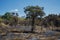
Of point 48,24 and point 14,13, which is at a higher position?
point 14,13

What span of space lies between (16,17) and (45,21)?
8.91 meters

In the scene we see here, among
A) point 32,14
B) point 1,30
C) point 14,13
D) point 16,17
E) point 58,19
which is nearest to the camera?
point 1,30

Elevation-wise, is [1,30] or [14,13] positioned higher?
[14,13]

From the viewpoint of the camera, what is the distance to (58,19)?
49.5m

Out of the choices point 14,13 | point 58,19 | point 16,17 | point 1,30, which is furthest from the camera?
point 14,13

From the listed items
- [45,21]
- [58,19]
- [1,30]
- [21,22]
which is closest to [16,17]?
[21,22]

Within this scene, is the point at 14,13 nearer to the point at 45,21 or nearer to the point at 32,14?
the point at 45,21

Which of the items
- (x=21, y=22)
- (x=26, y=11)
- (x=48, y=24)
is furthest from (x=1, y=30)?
(x=21, y=22)

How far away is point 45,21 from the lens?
51.7 m

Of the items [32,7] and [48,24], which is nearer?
[32,7]

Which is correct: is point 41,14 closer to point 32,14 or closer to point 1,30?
point 32,14

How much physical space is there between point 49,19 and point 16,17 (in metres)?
9.92

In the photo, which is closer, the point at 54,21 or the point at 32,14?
the point at 32,14

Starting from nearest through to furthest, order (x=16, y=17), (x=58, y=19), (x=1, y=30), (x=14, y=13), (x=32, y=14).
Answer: (x=1, y=30) < (x=32, y=14) < (x=58, y=19) < (x=16, y=17) < (x=14, y=13)
